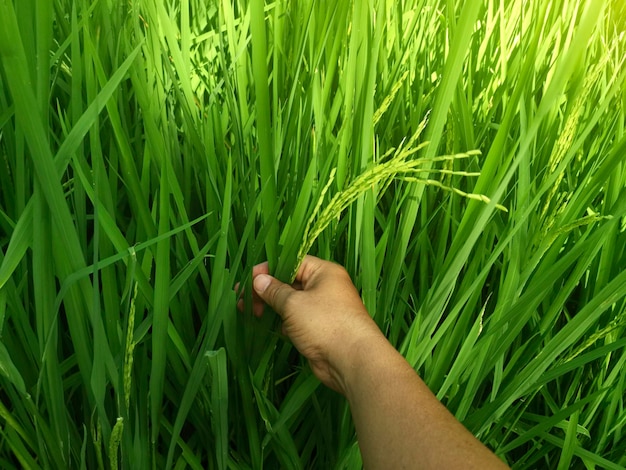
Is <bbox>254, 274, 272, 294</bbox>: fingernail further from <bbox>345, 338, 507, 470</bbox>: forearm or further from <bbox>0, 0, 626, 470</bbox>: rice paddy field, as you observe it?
<bbox>345, 338, 507, 470</bbox>: forearm

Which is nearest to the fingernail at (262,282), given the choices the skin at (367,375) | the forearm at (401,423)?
the skin at (367,375)

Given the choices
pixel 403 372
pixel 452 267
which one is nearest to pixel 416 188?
pixel 452 267

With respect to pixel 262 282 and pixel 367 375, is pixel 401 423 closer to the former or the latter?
pixel 367 375

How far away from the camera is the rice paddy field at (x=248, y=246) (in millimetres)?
480

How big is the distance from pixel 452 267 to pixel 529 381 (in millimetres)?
167

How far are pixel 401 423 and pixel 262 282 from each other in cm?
19

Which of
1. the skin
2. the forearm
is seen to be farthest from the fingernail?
the forearm

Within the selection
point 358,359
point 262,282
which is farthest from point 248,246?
point 358,359

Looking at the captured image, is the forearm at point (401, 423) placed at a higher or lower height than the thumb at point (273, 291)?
lower

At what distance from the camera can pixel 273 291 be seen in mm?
578

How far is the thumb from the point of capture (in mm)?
570

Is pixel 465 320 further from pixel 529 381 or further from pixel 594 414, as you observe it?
pixel 594 414

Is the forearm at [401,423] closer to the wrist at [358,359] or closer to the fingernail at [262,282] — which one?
the wrist at [358,359]

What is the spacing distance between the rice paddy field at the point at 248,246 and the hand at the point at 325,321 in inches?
0.9
